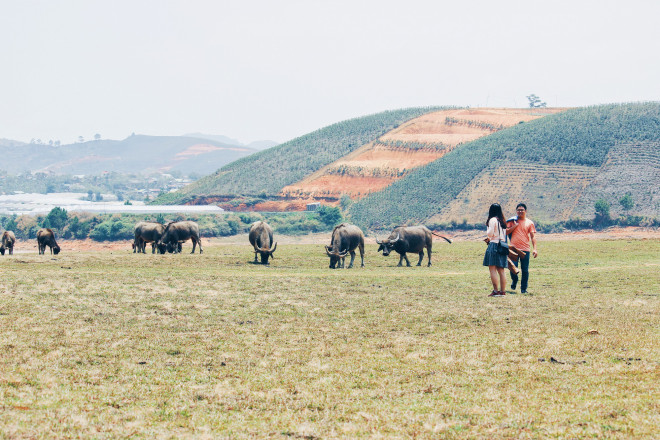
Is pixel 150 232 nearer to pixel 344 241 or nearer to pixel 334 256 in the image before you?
pixel 344 241

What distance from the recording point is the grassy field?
28.6ft

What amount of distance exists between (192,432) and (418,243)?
90.2 feet

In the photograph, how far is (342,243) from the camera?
33531 mm

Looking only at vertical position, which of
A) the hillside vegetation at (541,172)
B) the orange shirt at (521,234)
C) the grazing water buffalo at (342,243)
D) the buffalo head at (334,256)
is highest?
the hillside vegetation at (541,172)

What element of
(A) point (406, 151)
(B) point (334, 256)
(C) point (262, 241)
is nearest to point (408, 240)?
(B) point (334, 256)

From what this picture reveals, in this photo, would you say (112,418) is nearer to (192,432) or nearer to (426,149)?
(192,432)

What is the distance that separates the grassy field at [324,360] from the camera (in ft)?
28.6

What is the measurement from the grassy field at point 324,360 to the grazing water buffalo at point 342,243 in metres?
9.97

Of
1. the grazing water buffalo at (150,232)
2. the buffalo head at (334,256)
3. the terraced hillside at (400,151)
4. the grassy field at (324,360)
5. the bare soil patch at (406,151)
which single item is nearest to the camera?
the grassy field at (324,360)

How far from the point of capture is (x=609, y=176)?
322 feet

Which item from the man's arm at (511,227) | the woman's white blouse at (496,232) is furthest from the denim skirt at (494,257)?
the man's arm at (511,227)

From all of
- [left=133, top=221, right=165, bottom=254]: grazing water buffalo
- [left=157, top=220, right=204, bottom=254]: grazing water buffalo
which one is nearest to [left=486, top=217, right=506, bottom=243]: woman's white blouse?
[left=157, top=220, right=204, bottom=254]: grazing water buffalo

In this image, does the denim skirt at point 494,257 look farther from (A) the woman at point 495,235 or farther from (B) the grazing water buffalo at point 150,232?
(B) the grazing water buffalo at point 150,232

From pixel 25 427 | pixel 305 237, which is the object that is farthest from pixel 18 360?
pixel 305 237
